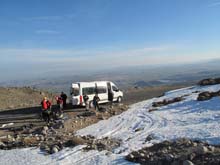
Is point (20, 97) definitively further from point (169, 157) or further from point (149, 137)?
point (169, 157)

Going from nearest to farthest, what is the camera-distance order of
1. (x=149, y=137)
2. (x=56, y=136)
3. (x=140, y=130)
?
1. (x=149, y=137)
2. (x=56, y=136)
3. (x=140, y=130)

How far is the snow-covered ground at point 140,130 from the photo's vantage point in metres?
14.9

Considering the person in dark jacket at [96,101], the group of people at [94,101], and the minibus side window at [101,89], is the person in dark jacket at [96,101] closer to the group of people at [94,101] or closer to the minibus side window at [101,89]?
the group of people at [94,101]

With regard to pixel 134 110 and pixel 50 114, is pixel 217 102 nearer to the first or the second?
pixel 134 110

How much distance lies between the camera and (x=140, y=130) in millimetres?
20094

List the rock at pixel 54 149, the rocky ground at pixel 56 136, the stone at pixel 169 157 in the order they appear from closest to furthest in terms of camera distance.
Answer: the stone at pixel 169 157 → the rock at pixel 54 149 → the rocky ground at pixel 56 136

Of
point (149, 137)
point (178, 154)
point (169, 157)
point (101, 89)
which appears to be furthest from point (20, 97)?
point (169, 157)

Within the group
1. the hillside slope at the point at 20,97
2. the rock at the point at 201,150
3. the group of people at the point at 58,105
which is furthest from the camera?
the hillside slope at the point at 20,97

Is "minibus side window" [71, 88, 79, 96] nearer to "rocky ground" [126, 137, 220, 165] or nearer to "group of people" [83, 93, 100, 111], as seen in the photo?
"group of people" [83, 93, 100, 111]

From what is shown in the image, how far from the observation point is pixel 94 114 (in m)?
26.3

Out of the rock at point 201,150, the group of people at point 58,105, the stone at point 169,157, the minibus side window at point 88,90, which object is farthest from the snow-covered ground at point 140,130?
the minibus side window at point 88,90

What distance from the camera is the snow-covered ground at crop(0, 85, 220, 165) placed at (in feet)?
48.8

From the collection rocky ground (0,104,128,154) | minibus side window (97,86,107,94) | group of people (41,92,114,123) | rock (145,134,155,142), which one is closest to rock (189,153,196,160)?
rocky ground (0,104,128,154)

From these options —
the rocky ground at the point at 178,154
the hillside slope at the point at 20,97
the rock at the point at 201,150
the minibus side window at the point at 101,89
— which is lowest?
the hillside slope at the point at 20,97
